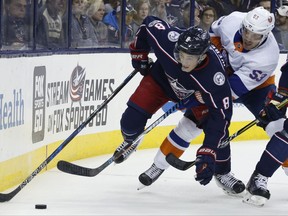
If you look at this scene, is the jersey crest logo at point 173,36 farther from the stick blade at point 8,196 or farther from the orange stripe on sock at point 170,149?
the stick blade at point 8,196

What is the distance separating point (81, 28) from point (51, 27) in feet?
2.34

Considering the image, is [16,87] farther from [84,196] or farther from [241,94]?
[241,94]

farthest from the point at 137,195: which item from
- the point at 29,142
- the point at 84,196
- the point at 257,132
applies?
the point at 257,132

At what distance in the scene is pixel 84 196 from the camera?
6.57 meters

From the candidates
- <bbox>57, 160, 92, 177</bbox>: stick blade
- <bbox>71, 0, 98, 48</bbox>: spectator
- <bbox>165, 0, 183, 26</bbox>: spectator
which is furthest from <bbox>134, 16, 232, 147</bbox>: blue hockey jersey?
<bbox>165, 0, 183, 26</bbox>: spectator

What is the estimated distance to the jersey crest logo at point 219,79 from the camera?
19.6 ft

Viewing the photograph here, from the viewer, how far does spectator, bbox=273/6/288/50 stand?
10734 mm

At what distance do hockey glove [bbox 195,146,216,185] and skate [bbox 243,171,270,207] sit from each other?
0.49 meters

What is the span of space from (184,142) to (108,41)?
8.08ft

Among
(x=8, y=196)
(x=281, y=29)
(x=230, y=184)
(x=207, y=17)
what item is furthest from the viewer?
(x=281, y=29)

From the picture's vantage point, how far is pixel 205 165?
5.86m

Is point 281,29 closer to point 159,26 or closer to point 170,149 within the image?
point 170,149

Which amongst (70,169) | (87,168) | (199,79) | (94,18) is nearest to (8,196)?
(70,169)

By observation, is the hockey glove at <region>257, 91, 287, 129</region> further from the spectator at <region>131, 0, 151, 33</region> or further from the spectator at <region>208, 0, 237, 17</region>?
the spectator at <region>208, 0, 237, 17</region>
